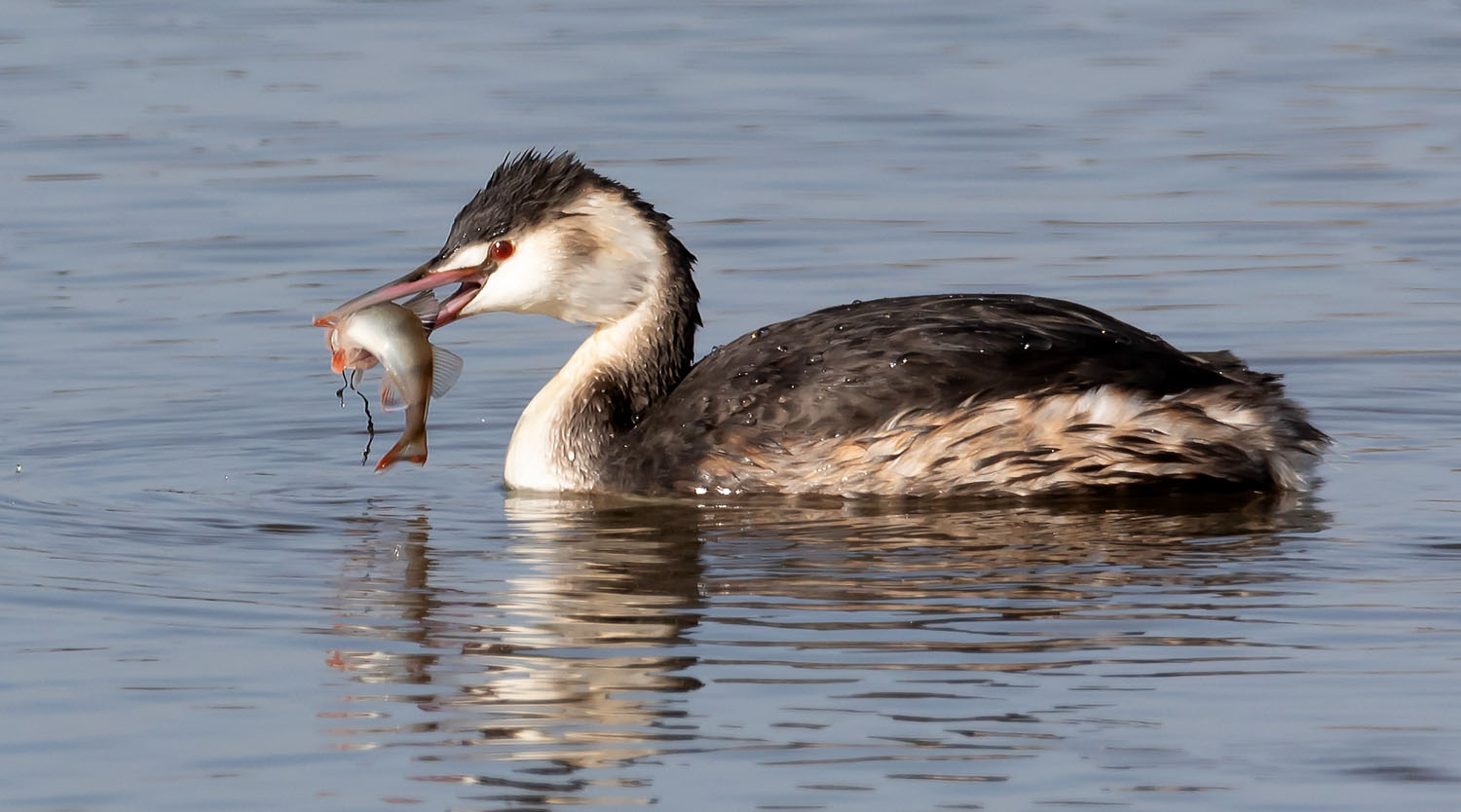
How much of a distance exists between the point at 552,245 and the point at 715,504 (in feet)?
4.22

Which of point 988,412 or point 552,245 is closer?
point 988,412

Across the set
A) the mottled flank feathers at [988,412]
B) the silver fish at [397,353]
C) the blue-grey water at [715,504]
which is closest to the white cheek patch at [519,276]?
the blue-grey water at [715,504]

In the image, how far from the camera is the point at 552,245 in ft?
34.6

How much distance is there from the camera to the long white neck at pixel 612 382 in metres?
10.5

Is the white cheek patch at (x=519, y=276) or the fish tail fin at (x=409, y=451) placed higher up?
the white cheek patch at (x=519, y=276)

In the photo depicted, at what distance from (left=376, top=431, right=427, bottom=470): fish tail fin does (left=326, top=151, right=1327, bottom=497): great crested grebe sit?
1.68 feet

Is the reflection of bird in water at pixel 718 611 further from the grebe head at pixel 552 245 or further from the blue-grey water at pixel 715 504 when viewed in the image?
the grebe head at pixel 552 245

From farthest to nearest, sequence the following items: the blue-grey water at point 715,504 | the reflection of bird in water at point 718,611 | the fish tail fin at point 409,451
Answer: the fish tail fin at point 409,451, the reflection of bird in water at point 718,611, the blue-grey water at point 715,504

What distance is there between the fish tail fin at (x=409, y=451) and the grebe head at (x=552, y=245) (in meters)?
0.96

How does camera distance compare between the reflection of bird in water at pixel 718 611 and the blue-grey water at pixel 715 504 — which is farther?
the reflection of bird in water at pixel 718 611

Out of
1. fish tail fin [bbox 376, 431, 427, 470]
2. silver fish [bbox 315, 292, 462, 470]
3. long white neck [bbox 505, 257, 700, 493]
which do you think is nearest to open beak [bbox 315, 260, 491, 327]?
silver fish [bbox 315, 292, 462, 470]

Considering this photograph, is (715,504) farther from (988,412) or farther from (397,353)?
(397,353)

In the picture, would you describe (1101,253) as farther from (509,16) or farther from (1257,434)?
(509,16)

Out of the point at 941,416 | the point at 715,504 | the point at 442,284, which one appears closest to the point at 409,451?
the point at 442,284
